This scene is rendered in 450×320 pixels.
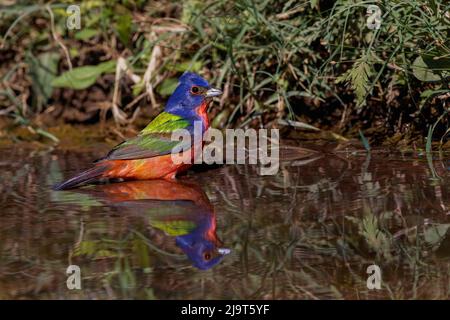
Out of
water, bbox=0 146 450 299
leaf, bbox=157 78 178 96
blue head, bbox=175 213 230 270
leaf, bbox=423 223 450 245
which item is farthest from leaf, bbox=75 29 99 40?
leaf, bbox=423 223 450 245

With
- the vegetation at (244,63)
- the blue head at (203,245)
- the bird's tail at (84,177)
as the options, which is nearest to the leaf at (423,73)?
the vegetation at (244,63)

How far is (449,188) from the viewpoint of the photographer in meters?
4.21

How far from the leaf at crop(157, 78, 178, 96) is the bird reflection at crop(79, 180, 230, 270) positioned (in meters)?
1.43

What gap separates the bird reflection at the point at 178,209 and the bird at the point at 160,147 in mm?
75

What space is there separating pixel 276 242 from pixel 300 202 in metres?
0.73

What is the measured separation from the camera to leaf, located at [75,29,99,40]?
23.1 feet

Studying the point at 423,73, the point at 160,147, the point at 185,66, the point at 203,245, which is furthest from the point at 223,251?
the point at 185,66

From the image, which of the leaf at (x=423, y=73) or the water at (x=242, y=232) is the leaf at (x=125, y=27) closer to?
the water at (x=242, y=232)

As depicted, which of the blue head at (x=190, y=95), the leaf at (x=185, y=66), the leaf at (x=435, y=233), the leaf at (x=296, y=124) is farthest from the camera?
the leaf at (x=185, y=66)

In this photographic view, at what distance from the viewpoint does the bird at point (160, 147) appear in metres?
5.09

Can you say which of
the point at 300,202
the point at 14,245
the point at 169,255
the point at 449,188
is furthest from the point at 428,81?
the point at 14,245

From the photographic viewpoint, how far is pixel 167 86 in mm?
6477

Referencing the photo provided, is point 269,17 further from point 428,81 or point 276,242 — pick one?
point 276,242

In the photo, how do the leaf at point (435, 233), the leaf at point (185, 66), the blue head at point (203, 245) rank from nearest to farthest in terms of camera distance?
1. the blue head at point (203, 245)
2. the leaf at point (435, 233)
3. the leaf at point (185, 66)
